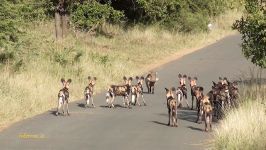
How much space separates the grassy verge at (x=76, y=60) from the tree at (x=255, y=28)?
6710 millimetres

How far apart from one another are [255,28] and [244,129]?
191 inches

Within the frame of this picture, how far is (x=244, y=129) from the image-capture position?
14211 mm

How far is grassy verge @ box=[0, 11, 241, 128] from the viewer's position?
2138 centimetres

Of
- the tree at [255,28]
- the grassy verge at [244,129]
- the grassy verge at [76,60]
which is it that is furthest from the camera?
the grassy verge at [76,60]

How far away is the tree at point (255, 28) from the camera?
17.4 meters

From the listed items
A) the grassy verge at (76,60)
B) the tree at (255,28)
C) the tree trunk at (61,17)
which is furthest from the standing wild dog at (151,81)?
the tree trunk at (61,17)

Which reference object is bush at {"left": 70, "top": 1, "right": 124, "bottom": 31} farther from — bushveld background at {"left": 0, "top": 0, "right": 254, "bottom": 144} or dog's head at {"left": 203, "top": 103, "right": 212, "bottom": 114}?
dog's head at {"left": 203, "top": 103, "right": 212, "bottom": 114}

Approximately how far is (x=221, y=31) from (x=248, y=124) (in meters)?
37.6

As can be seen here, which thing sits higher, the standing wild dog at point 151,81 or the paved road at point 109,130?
the standing wild dog at point 151,81

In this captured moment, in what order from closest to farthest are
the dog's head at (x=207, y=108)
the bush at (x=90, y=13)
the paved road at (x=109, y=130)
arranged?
the paved road at (x=109, y=130), the dog's head at (x=207, y=108), the bush at (x=90, y=13)

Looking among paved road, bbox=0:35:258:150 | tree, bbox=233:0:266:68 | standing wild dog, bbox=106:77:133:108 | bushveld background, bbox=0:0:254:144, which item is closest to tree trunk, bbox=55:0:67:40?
bushveld background, bbox=0:0:254:144

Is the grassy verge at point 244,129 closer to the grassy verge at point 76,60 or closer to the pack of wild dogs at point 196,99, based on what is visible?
the pack of wild dogs at point 196,99

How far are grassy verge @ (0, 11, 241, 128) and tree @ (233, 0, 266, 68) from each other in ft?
22.0

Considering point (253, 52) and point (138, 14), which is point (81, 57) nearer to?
point (253, 52)
